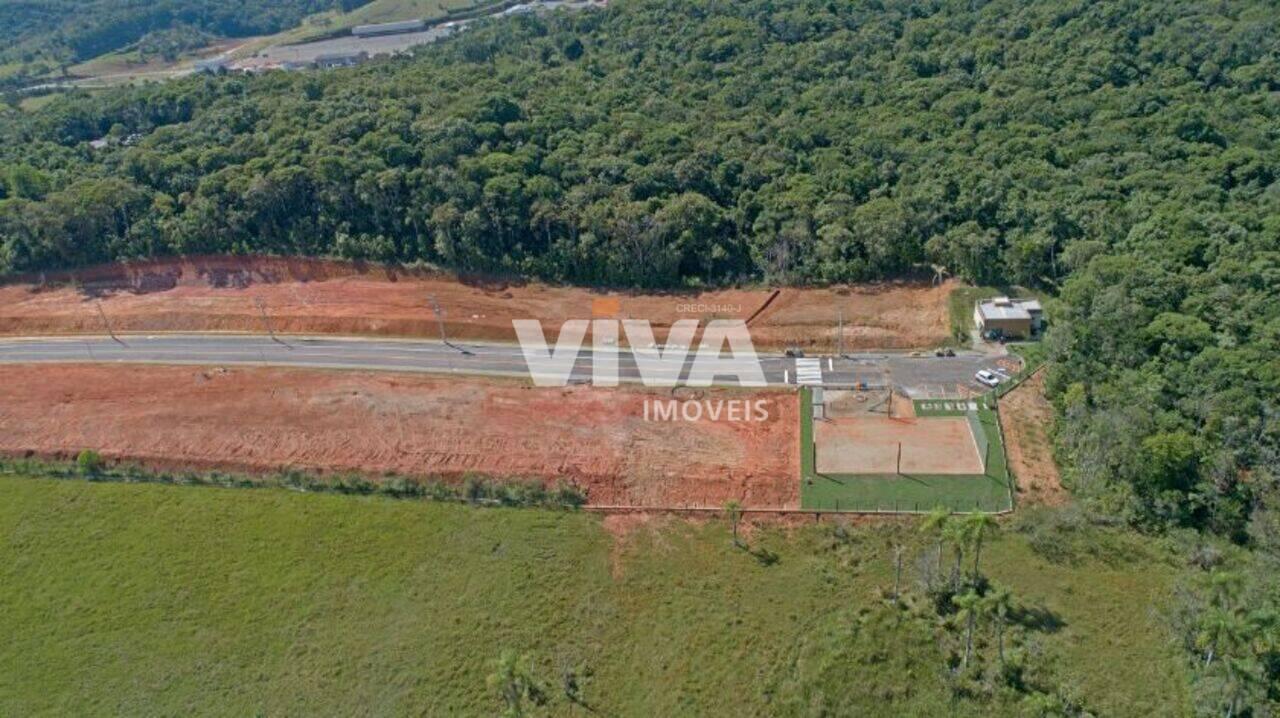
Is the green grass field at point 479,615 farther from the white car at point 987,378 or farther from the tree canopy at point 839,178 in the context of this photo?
the white car at point 987,378

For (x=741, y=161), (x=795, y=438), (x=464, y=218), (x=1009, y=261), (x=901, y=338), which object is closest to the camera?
(x=795, y=438)

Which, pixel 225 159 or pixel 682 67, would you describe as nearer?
pixel 225 159

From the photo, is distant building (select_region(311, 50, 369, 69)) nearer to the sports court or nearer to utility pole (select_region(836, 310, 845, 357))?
utility pole (select_region(836, 310, 845, 357))

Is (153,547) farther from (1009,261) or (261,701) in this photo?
(1009,261)

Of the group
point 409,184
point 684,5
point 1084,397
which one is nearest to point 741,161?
point 409,184

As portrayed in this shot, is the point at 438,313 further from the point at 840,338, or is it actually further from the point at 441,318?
the point at 840,338

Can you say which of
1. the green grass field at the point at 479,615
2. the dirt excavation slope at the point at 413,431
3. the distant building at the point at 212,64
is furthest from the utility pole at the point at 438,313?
the distant building at the point at 212,64

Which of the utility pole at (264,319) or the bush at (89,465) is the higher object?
the utility pole at (264,319)

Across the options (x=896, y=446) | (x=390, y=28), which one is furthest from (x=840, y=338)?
(x=390, y=28)
